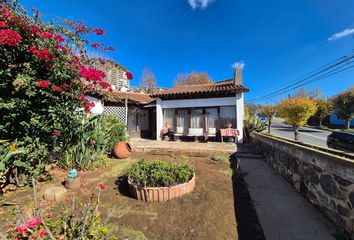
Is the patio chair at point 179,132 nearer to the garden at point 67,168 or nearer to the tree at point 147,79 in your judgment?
the garden at point 67,168

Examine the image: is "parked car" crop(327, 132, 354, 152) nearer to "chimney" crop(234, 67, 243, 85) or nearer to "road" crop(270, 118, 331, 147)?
"road" crop(270, 118, 331, 147)

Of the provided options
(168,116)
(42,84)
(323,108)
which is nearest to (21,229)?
(42,84)

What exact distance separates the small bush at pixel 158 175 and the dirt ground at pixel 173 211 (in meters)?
0.35

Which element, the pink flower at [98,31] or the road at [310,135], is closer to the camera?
the pink flower at [98,31]

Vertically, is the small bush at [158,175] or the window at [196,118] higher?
the window at [196,118]

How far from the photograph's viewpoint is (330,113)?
2986cm

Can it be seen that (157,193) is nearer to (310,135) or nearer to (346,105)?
(310,135)

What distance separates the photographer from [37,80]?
13.6 ft

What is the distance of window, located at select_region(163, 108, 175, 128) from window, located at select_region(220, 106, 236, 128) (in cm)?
335

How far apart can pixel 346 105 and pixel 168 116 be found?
25.1 metres

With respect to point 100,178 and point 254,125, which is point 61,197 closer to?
point 100,178

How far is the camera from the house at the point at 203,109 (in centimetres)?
1115

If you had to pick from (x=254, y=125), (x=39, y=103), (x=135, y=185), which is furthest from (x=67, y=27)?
(x=254, y=125)

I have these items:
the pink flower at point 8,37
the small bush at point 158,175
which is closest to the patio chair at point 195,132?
the small bush at point 158,175
